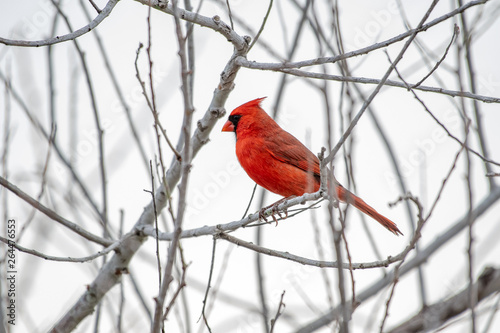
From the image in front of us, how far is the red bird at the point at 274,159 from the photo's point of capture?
4195mm

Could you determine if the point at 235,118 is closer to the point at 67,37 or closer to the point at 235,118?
the point at 235,118

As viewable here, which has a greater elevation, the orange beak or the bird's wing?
the orange beak

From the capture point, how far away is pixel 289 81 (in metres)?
4.17

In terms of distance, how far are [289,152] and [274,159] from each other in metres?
0.17

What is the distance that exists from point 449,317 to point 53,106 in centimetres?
260

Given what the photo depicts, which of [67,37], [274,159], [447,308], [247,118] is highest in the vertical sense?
[247,118]

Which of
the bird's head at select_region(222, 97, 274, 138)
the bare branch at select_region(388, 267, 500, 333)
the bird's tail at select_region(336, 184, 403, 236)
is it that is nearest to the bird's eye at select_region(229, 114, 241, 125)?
the bird's head at select_region(222, 97, 274, 138)

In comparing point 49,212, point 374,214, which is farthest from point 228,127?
point 49,212

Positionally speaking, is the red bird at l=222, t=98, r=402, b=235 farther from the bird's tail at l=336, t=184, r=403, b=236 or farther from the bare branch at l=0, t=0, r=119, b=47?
the bare branch at l=0, t=0, r=119, b=47

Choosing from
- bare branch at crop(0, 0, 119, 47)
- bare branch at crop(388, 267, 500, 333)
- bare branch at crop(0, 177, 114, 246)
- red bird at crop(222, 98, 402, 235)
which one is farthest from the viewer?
Result: red bird at crop(222, 98, 402, 235)

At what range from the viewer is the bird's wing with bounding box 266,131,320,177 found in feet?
14.5

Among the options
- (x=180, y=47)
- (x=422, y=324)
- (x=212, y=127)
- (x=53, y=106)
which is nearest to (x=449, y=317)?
(x=422, y=324)

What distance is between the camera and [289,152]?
450 centimetres

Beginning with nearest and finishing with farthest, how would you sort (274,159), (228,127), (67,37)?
(67,37) < (274,159) < (228,127)
